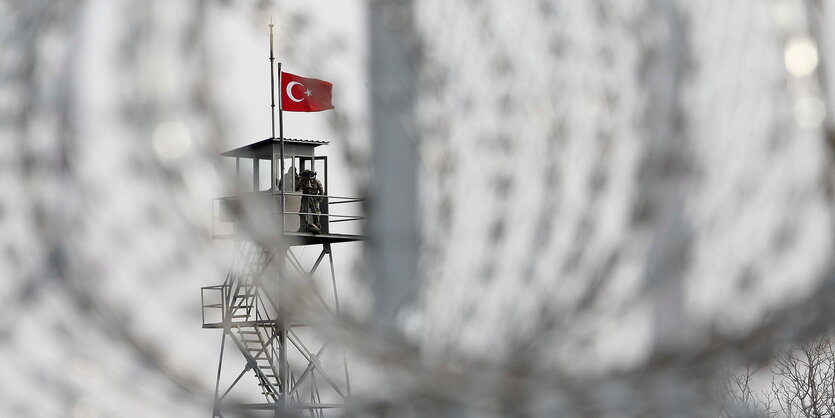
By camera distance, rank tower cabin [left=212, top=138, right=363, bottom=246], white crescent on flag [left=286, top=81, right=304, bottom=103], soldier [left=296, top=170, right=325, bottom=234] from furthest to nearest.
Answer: soldier [left=296, top=170, right=325, bottom=234]
white crescent on flag [left=286, top=81, right=304, bottom=103]
tower cabin [left=212, top=138, right=363, bottom=246]

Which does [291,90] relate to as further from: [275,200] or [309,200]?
[309,200]

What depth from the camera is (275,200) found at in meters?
4.81

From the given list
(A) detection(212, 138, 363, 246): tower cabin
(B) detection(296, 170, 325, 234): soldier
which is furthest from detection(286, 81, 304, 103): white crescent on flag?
(B) detection(296, 170, 325, 234): soldier

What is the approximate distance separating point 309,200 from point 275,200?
664 mm

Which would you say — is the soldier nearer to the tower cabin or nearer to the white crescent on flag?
the tower cabin

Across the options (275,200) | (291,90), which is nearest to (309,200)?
(275,200)

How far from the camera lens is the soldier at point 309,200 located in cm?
545

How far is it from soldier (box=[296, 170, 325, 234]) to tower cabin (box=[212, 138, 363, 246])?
0.02 m

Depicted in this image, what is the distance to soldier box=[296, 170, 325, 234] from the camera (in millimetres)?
5453

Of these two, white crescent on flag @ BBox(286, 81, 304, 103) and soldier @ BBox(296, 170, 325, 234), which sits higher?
soldier @ BBox(296, 170, 325, 234)

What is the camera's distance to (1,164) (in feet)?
4.90

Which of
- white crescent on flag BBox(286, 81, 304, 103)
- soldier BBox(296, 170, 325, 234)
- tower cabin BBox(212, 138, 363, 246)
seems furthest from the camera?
soldier BBox(296, 170, 325, 234)

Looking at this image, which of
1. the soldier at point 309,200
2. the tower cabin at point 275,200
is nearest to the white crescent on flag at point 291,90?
the tower cabin at point 275,200

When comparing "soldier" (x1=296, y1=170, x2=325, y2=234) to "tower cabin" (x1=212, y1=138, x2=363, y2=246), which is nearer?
"tower cabin" (x1=212, y1=138, x2=363, y2=246)
